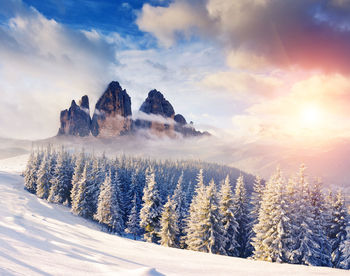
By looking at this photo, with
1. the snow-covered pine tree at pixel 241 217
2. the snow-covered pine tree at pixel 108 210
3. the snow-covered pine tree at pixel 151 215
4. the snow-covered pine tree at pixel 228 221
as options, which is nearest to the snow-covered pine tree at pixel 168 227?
the snow-covered pine tree at pixel 151 215

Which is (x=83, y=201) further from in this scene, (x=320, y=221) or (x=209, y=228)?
(x=320, y=221)

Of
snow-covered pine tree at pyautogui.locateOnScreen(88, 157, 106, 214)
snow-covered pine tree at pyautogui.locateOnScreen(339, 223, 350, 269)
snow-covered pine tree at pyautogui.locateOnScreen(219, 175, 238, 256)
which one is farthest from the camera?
snow-covered pine tree at pyautogui.locateOnScreen(88, 157, 106, 214)

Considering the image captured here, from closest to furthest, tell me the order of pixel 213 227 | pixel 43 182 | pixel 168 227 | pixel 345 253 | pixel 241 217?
pixel 345 253 < pixel 213 227 < pixel 168 227 < pixel 241 217 < pixel 43 182

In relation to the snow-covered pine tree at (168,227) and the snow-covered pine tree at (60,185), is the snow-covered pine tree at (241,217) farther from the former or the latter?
the snow-covered pine tree at (60,185)

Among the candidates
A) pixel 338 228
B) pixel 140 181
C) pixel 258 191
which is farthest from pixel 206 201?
pixel 140 181

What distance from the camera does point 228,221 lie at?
2420 cm

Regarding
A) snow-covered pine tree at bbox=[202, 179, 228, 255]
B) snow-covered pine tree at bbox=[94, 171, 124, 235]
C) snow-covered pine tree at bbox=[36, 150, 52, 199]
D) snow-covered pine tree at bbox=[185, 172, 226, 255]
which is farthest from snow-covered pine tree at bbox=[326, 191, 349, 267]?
snow-covered pine tree at bbox=[36, 150, 52, 199]

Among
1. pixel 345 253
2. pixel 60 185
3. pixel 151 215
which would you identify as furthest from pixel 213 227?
pixel 60 185

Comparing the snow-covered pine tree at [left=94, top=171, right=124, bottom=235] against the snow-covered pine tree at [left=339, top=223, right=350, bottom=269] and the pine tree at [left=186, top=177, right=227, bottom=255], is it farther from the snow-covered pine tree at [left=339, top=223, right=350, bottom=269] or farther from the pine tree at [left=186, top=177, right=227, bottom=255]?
the snow-covered pine tree at [left=339, top=223, right=350, bottom=269]

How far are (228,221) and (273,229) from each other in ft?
19.2

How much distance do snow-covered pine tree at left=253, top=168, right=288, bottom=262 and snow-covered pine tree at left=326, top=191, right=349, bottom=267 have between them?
7281 millimetres

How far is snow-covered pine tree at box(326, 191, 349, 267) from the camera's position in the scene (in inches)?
845

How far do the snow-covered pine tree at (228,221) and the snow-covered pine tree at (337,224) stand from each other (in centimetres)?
991

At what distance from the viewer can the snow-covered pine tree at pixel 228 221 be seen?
23.8m
